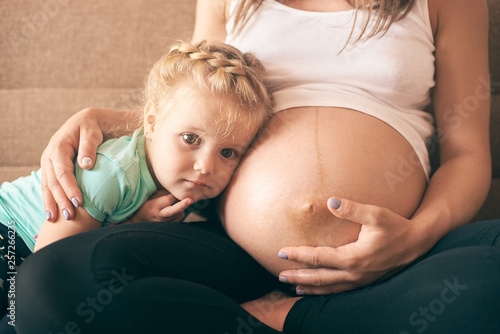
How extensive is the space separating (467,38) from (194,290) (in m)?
0.84

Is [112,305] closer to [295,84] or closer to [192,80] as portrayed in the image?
[192,80]

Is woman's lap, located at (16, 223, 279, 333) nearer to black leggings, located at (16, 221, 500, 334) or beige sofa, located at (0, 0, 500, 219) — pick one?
black leggings, located at (16, 221, 500, 334)

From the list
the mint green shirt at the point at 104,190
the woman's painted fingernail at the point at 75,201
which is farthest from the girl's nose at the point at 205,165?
the woman's painted fingernail at the point at 75,201

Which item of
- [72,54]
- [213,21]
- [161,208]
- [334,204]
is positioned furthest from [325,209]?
[72,54]

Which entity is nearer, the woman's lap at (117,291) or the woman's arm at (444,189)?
the woman's lap at (117,291)

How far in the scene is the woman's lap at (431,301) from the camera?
0.63 meters

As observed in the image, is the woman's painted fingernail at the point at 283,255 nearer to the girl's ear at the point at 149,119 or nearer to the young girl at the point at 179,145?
the young girl at the point at 179,145

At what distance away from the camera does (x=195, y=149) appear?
33.8 inches

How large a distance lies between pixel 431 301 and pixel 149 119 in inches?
25.2

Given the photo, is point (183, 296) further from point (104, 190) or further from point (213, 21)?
point (213, 21)

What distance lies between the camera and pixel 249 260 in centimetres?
89

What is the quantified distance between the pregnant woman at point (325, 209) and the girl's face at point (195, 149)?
0.13 ft

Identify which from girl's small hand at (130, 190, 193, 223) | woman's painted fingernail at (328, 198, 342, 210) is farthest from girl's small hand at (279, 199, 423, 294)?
girl's small hand at (130, 190, 193, 223)

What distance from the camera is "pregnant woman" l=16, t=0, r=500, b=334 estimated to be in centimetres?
65
